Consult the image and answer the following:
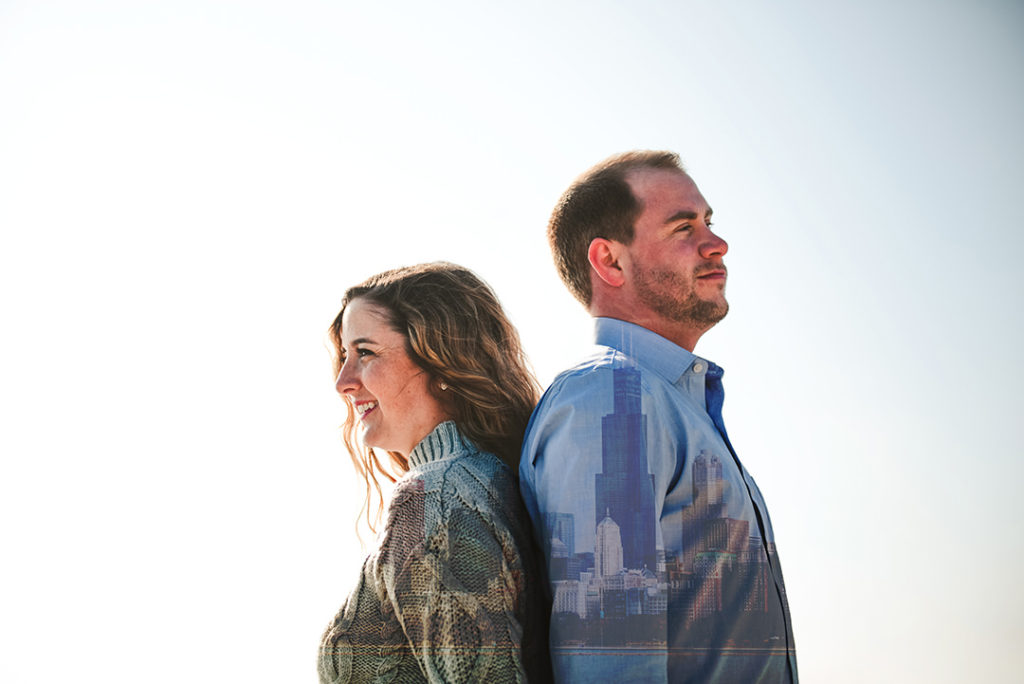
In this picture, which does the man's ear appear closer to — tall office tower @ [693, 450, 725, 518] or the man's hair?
the man's hair

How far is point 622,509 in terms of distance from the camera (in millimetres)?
1991

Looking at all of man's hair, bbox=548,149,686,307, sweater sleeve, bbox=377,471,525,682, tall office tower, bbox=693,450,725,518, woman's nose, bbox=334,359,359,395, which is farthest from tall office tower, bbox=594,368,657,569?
woman's nose, bbox=334,359,359,395

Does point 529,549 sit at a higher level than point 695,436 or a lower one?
lower

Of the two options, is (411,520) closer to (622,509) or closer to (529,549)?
(529,549)

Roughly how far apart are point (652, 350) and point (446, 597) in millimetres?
923

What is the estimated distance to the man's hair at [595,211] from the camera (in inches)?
105

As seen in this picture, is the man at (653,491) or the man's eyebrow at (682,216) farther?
the man's eyebrow at (682,216)

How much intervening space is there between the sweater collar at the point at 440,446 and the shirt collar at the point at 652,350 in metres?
0.53

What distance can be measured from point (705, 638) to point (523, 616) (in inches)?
18.6

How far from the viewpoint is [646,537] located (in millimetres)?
1998

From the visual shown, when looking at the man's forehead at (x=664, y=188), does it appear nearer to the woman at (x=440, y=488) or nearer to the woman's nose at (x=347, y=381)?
the woman at (x=440, y=488)

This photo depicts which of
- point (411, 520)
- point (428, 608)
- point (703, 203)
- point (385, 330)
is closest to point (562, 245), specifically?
point (703, 203)

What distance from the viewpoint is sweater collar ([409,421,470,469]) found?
8.14 ft

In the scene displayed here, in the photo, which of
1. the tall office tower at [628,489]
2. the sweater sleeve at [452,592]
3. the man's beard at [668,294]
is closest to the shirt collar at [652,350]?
the man's beard at [668,294]
